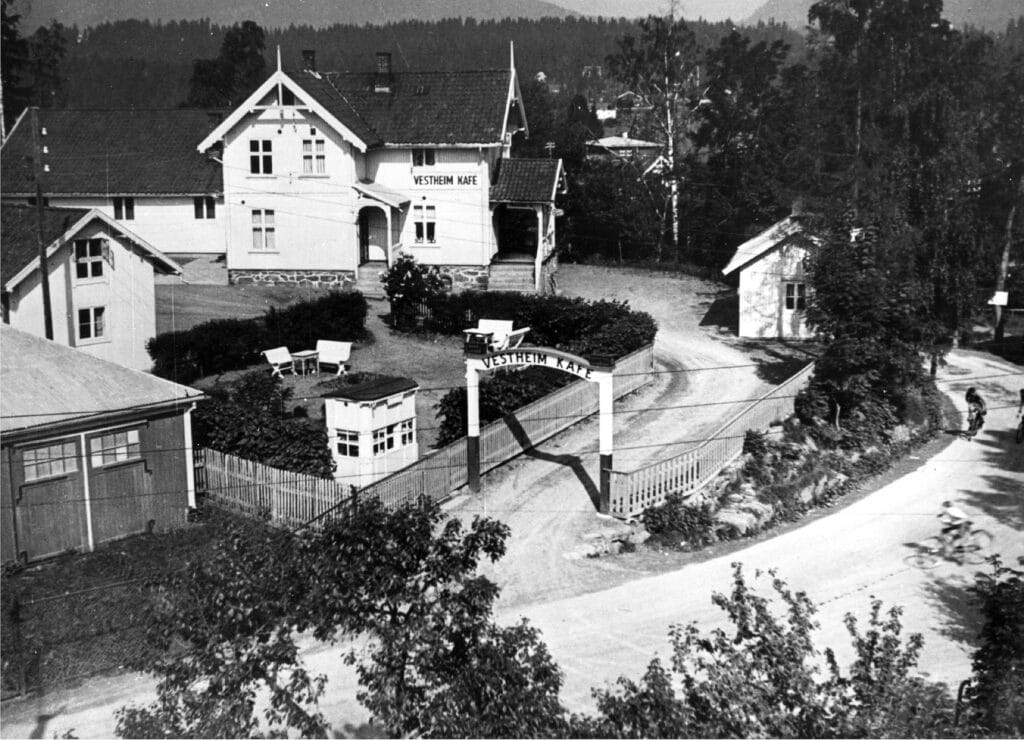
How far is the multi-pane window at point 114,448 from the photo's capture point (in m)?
20.3

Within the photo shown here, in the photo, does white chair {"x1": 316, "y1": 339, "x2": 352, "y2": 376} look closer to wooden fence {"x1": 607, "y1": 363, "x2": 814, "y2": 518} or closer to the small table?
the small table

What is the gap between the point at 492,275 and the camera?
42.7 metres

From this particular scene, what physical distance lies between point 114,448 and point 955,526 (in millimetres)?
16066

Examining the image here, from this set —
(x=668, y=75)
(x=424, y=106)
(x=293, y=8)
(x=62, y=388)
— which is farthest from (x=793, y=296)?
(x=293, y=8)

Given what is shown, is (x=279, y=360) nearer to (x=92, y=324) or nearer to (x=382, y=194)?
(x=92, y=324)

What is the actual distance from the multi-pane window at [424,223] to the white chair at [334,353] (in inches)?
481

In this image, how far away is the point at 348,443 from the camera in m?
22.4

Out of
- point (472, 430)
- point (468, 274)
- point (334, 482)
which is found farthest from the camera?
point (468, 274)

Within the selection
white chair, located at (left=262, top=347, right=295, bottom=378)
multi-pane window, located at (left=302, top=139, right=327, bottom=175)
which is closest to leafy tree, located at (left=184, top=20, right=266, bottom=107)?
multi-pane window, located at (left=302, top=139, right=327, bottom=175)

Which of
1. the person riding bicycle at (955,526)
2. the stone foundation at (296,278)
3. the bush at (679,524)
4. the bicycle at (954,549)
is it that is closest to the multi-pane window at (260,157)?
the stone foundation at (296,278)

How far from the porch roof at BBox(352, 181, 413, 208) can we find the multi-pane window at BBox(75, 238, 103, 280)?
1274cm

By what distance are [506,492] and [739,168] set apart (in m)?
31.3

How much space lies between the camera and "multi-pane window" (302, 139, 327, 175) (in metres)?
41.0

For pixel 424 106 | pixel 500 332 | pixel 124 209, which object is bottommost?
pixel 500 332
